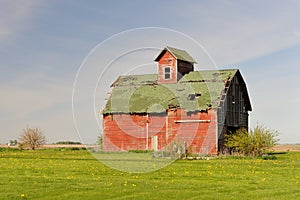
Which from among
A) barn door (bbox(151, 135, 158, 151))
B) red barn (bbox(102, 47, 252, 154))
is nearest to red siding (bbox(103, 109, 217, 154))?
red barn (bbox(102, 47, 252, 154))

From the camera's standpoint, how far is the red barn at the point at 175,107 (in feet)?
191

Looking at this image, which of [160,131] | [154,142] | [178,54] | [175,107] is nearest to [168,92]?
[175,107]

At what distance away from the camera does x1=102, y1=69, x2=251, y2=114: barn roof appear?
59031 millimetres

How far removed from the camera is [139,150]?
6194cm

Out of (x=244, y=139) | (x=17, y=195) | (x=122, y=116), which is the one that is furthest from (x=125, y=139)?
(x=17, y=195)

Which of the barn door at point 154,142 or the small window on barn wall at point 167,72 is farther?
the small window on barn wall at point 167,72

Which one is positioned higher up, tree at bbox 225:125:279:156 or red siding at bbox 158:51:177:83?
red siding at bbox 158:51:177:83

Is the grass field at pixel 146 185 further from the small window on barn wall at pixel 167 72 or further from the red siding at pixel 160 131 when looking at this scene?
the small window on barn wall at pixel 167 72

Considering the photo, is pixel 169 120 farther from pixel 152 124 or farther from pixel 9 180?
pixel 9 180

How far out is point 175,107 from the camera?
60312 mm

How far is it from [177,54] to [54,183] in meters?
44.7

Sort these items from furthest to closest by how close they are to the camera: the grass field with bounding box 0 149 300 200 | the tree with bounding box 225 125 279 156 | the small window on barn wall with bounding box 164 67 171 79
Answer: the small window on barn wall with bounding box 164 67 171 79, the tree with bounding box 225 125 279 156, the grass field with bounding box 0 149 300 200

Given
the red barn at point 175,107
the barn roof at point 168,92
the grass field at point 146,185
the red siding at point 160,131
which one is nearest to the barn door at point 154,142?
the red barn at point 175,107

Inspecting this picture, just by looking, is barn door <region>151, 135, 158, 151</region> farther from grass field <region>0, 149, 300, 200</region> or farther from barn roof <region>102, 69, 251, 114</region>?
grass field <region>0, 149, 300, 200</region>
